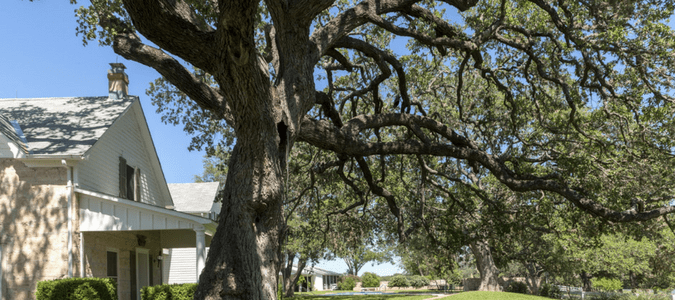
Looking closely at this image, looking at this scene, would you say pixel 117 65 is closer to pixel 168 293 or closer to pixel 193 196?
pixel 168 293

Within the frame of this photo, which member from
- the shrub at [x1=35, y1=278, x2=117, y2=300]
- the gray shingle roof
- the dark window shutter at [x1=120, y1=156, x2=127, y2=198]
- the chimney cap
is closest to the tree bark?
the dark window shutter at [x1=120, y1=156, x2=127, y2=198]

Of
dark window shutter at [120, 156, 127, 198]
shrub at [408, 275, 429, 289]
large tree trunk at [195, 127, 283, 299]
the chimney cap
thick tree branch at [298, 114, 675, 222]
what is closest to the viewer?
large tree trunk at [195, 127, 283, 299]

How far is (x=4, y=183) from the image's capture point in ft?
39.9

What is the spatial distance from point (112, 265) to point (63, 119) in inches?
175

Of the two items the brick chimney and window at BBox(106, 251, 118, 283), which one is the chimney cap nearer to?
the brick chimney

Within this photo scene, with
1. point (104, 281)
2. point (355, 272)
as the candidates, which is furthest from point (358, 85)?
point (355, 272)

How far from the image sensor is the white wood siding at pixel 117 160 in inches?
522

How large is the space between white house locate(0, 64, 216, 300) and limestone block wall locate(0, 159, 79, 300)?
0.02 meters

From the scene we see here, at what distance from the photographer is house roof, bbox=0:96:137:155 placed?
12797 millimetres

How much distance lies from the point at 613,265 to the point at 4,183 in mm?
30139

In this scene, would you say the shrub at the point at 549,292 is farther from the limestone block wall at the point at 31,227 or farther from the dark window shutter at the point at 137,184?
the limestone block wall at the point at 31,227

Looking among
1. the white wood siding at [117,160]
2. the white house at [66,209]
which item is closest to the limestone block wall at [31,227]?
the white house at [66,209]

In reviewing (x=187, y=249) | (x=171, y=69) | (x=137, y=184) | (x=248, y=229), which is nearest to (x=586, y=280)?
(x=187, y=249)

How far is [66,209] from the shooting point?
12.1 metres
